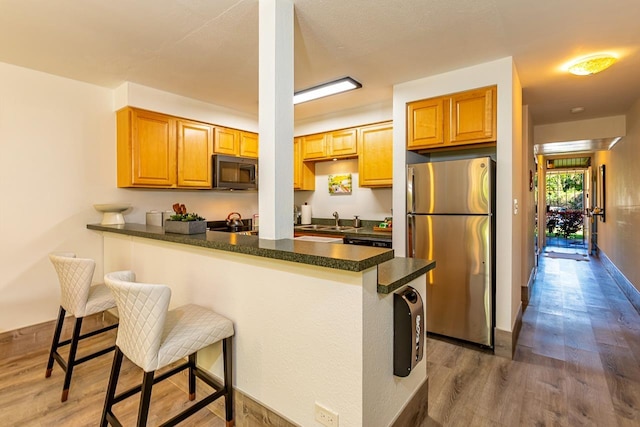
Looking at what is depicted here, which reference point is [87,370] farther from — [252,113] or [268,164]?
[252,113]

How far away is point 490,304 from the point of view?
8.70 ft

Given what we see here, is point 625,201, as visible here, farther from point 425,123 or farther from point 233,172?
point 233,172

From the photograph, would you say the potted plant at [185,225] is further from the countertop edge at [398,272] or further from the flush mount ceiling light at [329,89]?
the flush mount ceiling light at [329,89]

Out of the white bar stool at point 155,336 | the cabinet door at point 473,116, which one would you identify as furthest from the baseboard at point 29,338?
the cabinet door at point 473,116

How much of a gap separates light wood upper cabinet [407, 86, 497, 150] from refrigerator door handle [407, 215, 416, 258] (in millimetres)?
717

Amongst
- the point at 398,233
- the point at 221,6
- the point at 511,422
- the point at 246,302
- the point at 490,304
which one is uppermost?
the point at 221,6

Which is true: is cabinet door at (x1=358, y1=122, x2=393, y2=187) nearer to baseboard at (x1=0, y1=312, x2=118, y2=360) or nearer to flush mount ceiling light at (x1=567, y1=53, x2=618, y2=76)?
flush mount ceiling light at (x1=567, y1=53, x2=618, y2=76)

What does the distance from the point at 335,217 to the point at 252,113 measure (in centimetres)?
183

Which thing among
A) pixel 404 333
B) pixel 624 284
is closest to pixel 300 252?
pixel 404 333

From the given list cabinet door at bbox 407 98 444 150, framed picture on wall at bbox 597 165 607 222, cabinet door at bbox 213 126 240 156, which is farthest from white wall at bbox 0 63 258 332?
framed picture on wall at bbox 597 165 607 222

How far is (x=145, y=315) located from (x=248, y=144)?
10.5 ft

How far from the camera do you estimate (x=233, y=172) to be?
3.98 meters

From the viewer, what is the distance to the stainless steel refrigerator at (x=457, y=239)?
2.64m

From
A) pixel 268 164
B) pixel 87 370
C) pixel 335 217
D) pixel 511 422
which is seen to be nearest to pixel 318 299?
pixel 268 164
